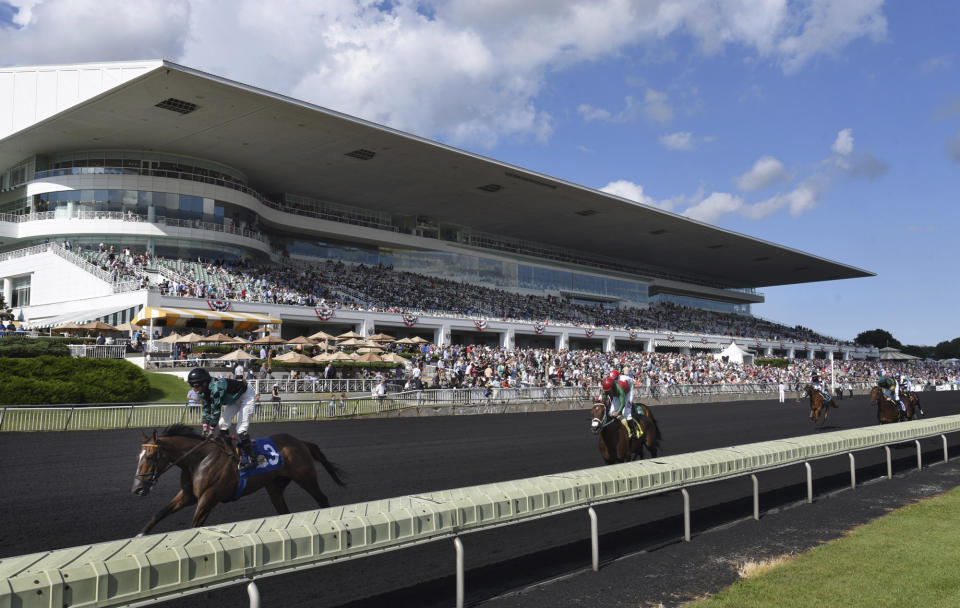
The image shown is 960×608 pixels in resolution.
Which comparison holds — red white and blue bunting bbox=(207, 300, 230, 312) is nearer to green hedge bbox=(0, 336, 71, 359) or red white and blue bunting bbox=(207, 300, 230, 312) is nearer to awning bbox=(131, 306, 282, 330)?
awning bbox=(131, 306, 282, 330)

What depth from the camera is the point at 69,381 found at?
1922cm

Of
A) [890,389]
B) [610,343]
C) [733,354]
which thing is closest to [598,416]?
[890,389]

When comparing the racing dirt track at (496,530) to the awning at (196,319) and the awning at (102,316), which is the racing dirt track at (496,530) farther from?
the awning at (102,316)

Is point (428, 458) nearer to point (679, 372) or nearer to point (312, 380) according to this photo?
point (312, 380)

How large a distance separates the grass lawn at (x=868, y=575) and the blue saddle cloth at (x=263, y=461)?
13.1ft

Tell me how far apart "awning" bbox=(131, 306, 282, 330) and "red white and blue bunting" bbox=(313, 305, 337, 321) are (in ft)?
30.2

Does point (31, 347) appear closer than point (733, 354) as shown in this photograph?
Yes

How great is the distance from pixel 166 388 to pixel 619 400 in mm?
17930

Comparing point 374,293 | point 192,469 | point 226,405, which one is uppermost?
point 374,293

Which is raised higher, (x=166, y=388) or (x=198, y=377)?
(x=198, y=377)

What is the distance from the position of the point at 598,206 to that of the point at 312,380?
3539cm

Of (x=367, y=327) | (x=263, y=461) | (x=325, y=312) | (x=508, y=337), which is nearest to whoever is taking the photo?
(x=263, y=461)

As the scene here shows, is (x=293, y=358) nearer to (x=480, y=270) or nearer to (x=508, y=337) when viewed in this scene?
(x=508, y=337)

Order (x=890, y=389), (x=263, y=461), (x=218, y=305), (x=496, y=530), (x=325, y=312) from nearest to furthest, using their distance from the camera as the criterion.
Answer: (x=263, y=461), (x=496, y=530), (x=890, y=389), (x=218, y=305), (x=325, y=312)
